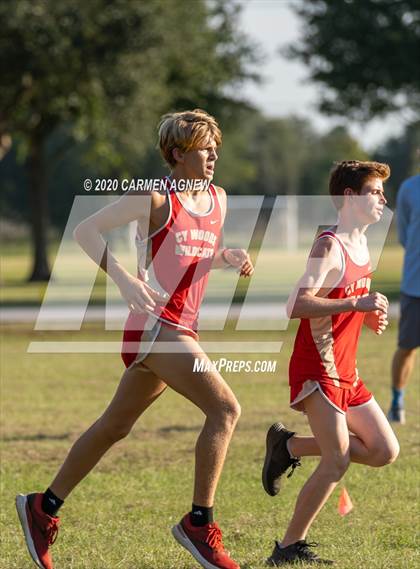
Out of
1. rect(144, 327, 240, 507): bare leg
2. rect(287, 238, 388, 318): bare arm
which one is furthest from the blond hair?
rect(144, 327, 240, 507): bare leg

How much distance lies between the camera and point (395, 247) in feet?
251

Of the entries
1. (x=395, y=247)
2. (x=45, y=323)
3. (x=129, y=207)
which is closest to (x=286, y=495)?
(x=129, y=207)

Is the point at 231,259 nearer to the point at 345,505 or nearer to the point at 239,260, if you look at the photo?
the point at 239,260

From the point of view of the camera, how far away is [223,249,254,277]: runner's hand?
19.1 feet

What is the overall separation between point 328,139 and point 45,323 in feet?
386

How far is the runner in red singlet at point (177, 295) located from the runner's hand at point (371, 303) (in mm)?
691

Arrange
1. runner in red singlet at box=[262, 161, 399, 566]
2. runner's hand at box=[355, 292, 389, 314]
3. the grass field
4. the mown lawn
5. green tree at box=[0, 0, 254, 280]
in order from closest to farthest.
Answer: runner's hand at box=[355, 292, 389, 314]
runner in red singlet at box=[262, 161, 399, 566]
the grass field
the mown lawn
green tree at box=[0, 0, 254, 280]

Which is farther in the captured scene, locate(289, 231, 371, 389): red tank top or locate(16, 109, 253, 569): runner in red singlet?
locate(289, 231, 371, 389): red tank top

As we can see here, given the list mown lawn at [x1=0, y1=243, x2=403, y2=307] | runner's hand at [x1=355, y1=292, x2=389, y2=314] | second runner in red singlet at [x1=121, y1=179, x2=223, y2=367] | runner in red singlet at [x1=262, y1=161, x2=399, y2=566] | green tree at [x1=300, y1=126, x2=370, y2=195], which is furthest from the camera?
green tree at [x1=300, y1=126, x2=370, y2=195]

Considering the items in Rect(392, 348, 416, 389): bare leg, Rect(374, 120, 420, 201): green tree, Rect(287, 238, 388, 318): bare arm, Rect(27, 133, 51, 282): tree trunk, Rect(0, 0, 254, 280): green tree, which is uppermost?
Rect(287, 238, 388, 318): bare arm

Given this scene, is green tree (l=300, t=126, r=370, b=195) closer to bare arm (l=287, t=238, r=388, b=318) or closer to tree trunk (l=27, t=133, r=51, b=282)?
tree trunk (l=27, t=133, r=51, b=282)

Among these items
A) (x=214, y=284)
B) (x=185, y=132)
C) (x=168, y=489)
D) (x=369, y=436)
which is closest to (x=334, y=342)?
(x=369, y=436)

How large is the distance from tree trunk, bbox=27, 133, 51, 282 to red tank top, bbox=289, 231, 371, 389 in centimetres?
3707

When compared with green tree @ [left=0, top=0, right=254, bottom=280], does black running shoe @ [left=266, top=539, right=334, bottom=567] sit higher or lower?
higher
